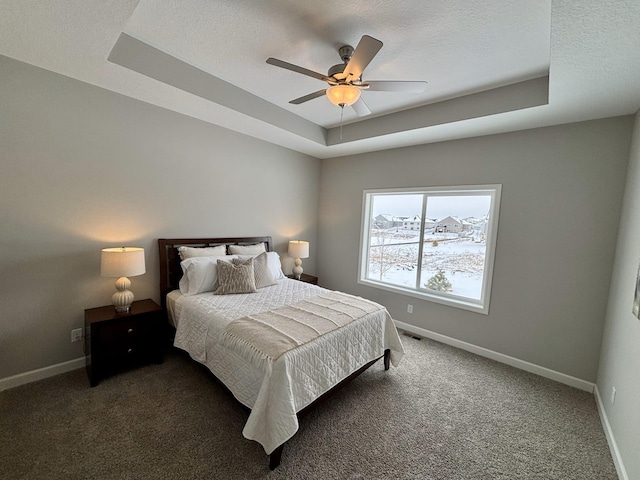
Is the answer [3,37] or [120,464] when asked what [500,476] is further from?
[3,37]

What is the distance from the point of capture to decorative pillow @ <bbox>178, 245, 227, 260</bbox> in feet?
9.89

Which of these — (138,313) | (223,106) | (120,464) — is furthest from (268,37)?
(120,464)

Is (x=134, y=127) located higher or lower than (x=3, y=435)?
higher

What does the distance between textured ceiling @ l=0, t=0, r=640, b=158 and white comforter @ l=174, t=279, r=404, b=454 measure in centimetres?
203

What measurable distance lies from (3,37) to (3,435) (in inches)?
105

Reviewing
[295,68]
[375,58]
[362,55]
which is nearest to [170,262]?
[295,68]

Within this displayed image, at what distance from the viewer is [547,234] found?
272 centimetres

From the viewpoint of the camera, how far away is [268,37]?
1977mm

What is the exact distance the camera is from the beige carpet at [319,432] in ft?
5.30

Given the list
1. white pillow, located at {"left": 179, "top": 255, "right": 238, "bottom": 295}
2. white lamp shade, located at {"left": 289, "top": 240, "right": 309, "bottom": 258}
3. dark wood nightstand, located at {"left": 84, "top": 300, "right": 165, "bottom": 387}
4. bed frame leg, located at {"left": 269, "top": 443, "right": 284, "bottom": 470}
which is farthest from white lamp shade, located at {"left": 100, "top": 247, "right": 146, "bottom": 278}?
white lamp shade, located at {"left": 289, "top": 240, "right": 309, "bottom": 258}

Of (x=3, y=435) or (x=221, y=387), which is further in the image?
(x=221, y=387)

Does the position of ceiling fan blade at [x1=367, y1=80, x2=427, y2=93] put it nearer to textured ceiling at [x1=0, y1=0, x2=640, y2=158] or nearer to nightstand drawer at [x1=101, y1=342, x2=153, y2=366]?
textured ceiling at [x1=0, y1=0, x2=640, y2=158]

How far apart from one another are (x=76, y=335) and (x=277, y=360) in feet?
7.27

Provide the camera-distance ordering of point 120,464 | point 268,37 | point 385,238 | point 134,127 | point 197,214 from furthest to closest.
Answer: point 385,238 < point 197,214 < point 134,127 < point 268,37 < point 120,464
